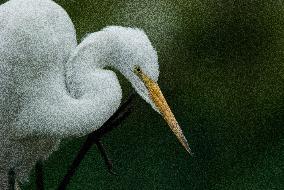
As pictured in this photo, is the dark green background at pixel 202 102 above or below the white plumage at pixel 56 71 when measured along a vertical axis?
below

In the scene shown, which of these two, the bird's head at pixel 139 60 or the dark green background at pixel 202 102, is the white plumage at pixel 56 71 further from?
the dark green background at pixel 202 102

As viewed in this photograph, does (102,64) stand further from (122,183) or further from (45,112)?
(122,183)

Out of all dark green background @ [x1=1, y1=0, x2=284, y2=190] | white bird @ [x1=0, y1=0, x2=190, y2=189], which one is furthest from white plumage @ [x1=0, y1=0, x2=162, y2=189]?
dark green background @ [x1=1, y1=0, x2=284, y2=190]

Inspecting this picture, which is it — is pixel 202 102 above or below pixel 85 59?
below

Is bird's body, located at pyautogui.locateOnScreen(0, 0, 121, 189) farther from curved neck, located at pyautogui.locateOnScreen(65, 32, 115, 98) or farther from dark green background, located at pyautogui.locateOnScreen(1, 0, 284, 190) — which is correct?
dark green background, located at pyautogui.locateOnScreen(1, 0, 284, 190)

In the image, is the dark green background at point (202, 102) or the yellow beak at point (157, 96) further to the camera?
the dark green background at point (202, 102)

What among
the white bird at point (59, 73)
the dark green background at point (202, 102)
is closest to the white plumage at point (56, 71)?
the white bird at point (59, 73)

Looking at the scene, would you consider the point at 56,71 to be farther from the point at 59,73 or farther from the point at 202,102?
the point at 202,102

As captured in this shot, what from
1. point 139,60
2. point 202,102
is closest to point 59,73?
point 139,60
